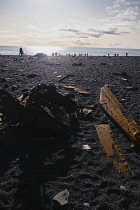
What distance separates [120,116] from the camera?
20.9 feet

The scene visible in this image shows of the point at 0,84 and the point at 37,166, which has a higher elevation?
the point at 0,84

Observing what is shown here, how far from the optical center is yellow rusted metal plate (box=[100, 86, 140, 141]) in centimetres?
525

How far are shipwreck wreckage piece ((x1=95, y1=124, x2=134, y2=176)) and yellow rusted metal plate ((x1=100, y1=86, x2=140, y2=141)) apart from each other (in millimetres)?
448

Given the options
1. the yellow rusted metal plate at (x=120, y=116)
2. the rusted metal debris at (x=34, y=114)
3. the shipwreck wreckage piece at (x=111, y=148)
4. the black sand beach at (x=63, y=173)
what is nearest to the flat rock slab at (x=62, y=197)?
the black sand beach at (x=63, y=173)

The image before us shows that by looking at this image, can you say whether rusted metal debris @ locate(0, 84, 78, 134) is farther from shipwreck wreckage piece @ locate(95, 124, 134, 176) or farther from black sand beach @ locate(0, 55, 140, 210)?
shipwreck wreckage piece @ locate(95, 124, 134, 176)

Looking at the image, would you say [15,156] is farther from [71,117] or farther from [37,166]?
[71,117]

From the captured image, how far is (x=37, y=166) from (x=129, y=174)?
1720 mm

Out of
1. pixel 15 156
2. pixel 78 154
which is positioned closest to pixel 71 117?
pixel 78 154

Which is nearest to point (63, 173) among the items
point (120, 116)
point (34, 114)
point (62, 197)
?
point (62, 197)

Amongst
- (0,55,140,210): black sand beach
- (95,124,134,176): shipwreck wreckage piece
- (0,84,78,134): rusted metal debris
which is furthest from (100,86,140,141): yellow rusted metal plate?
(0,84,78,134): rusted metal debris

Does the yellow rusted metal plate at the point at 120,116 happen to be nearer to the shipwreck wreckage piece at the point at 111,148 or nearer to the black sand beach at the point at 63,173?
the black sand beach at the point at 63,173

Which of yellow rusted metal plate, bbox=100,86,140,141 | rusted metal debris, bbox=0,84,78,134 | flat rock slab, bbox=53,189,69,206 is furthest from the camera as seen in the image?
yellow rusted metal plate, bbox=100,86,140,141

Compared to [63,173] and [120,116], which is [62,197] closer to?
[63,173]

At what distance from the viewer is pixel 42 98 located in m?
5.43
